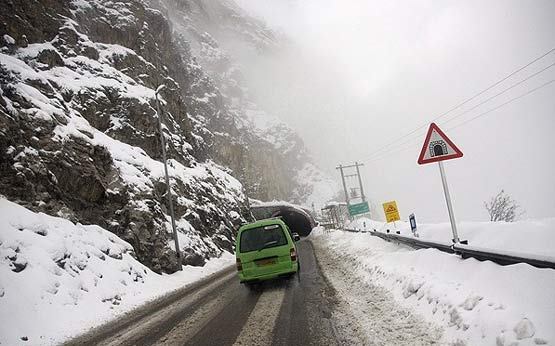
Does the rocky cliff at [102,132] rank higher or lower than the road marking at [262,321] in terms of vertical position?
higher

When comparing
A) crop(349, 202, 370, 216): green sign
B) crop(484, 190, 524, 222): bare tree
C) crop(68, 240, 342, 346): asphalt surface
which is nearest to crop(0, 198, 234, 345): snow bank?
crop(68, 240, 342, 346): asphalt surface

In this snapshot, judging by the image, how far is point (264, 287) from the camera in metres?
10.6

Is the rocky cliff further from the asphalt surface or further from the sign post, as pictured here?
the sign post

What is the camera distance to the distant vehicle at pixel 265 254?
978 cm

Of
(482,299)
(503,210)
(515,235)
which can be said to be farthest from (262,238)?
(503,210)

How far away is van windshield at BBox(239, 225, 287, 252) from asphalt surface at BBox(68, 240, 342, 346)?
1260 millimetres

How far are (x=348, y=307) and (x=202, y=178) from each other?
2887 centimetres

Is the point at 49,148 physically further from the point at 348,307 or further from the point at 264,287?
the point at 348,307

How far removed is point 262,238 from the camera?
10.1 m

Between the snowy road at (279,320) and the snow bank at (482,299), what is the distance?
13.9 inches

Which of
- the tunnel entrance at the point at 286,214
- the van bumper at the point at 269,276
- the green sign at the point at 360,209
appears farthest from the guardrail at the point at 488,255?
the tunnel entrance at the point at 286,214

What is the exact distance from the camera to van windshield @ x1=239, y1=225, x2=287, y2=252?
9.96 metres

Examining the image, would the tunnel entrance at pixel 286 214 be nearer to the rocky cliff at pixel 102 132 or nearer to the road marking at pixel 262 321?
the rocky cliff at pixel 102 132

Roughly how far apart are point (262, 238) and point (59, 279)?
6.67 metres
